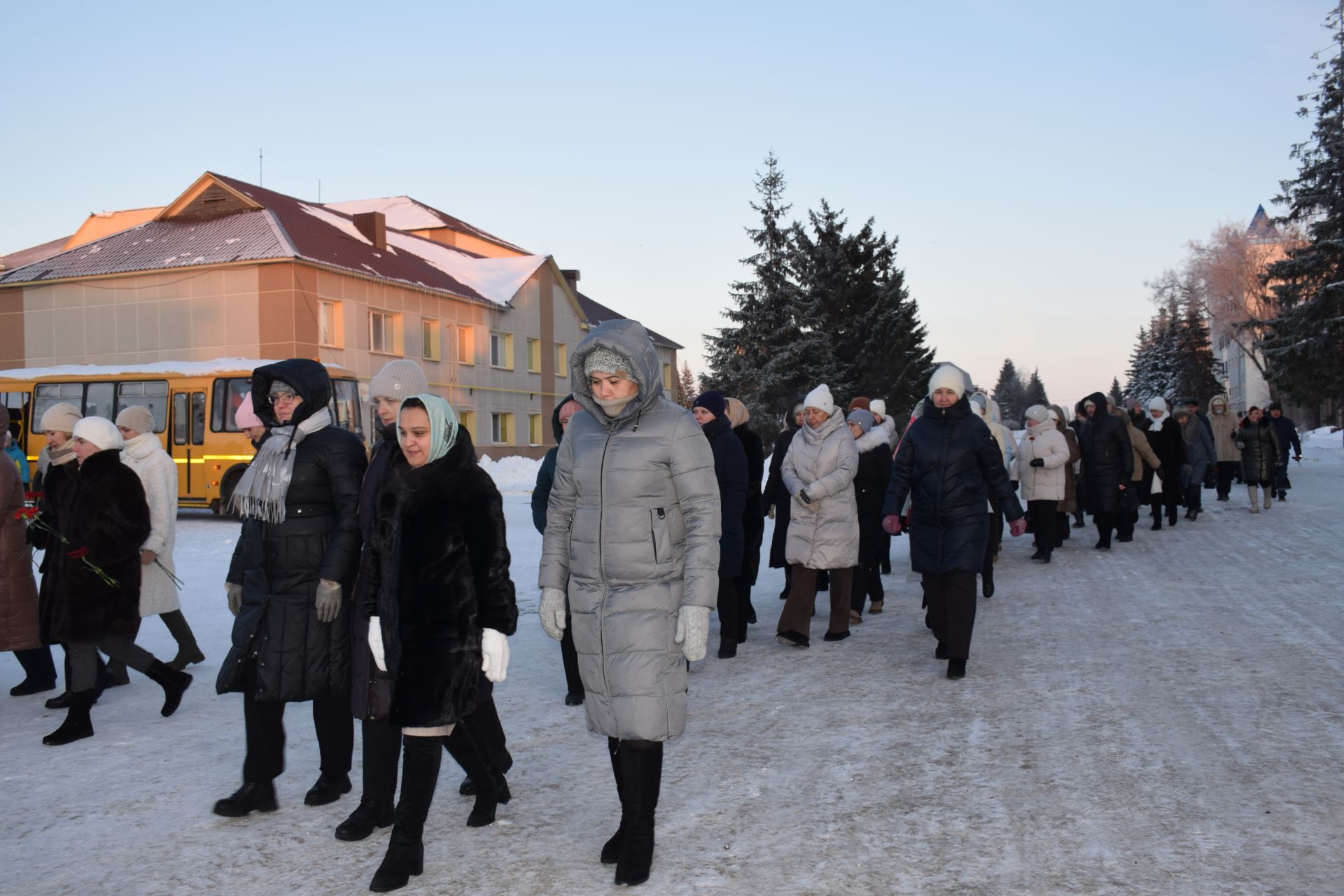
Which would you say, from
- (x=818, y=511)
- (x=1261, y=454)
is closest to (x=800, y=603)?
(x=818, y=511)

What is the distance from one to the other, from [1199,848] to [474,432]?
116 ft

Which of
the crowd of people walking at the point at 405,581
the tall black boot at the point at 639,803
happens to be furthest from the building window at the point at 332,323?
the tall black boot at the point at 639,803

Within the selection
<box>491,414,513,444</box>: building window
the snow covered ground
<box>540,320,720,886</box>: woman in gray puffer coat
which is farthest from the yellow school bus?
<box>491,414,513,444</box>: building window

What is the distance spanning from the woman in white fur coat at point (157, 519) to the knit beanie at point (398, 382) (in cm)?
248

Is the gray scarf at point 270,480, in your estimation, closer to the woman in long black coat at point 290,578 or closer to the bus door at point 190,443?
the woman in long black coat at point 290,578

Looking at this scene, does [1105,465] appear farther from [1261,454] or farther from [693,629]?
[693,629]

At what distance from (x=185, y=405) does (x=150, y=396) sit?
3.53 ft

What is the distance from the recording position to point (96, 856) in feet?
13.9

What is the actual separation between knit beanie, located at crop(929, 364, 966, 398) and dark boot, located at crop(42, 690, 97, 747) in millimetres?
5370

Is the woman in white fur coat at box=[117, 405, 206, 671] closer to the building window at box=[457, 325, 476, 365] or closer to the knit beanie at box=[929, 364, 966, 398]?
the knit beanie at box=[929, 364, 966, 398]

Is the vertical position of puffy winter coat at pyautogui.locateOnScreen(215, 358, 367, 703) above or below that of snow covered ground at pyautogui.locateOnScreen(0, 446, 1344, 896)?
above

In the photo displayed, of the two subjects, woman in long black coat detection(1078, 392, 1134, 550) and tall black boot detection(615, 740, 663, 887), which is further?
woman in long black coat detection(1078, 392, 1134, 550)

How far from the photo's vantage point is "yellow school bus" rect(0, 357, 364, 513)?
67.2 feet

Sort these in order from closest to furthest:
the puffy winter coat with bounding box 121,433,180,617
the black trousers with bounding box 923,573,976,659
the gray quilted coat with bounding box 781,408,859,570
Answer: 1. the puffy winter coat with bounding box 121,433,180,617
2. the black trousers with bounding box 923,573,976,659
3. the gray quilted coat with bounding box 781,408,859,570
